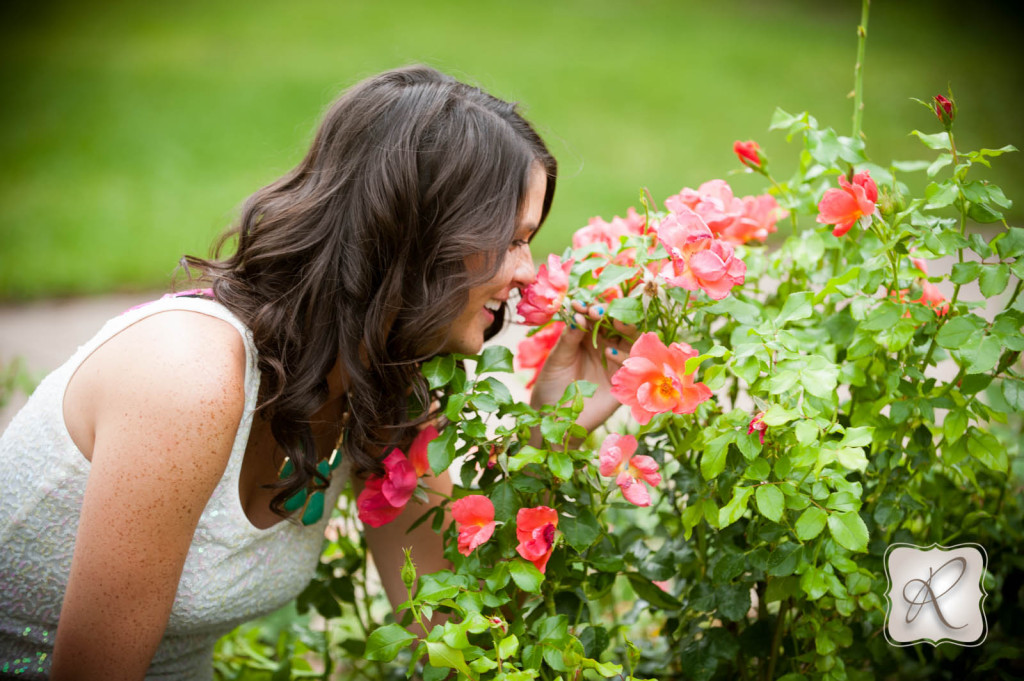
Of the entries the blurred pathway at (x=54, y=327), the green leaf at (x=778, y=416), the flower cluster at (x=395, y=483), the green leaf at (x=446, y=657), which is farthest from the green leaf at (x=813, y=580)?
the blurred pathway at (x=54, y=327)

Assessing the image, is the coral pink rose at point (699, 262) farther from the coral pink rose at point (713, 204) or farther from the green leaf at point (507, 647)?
the green leaf at point (507, 647)

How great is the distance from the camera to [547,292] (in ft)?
4.33

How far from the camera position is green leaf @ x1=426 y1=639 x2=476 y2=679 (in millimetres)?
1025

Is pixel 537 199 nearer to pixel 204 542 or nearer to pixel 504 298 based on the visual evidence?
pixel 504 298

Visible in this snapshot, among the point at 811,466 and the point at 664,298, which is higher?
the point at 664,298

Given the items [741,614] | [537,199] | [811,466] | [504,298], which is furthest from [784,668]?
[537,199]

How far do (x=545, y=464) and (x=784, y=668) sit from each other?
21.1 inches

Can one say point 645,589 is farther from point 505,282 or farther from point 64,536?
point 64,536

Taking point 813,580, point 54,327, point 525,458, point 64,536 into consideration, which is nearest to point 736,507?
point 813,580

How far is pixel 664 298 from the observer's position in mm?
1333

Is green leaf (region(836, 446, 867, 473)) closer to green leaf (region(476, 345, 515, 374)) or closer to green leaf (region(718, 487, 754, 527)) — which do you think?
green leaf (region(718, 487, 754, 527))

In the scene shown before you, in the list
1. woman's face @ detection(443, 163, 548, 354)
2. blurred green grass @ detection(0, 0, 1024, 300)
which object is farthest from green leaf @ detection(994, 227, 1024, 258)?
blurred green grass @ detection(0, 0, 1024, 300)

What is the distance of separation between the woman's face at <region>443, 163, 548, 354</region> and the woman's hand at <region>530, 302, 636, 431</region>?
4.2 inches

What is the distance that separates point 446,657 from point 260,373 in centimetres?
53
